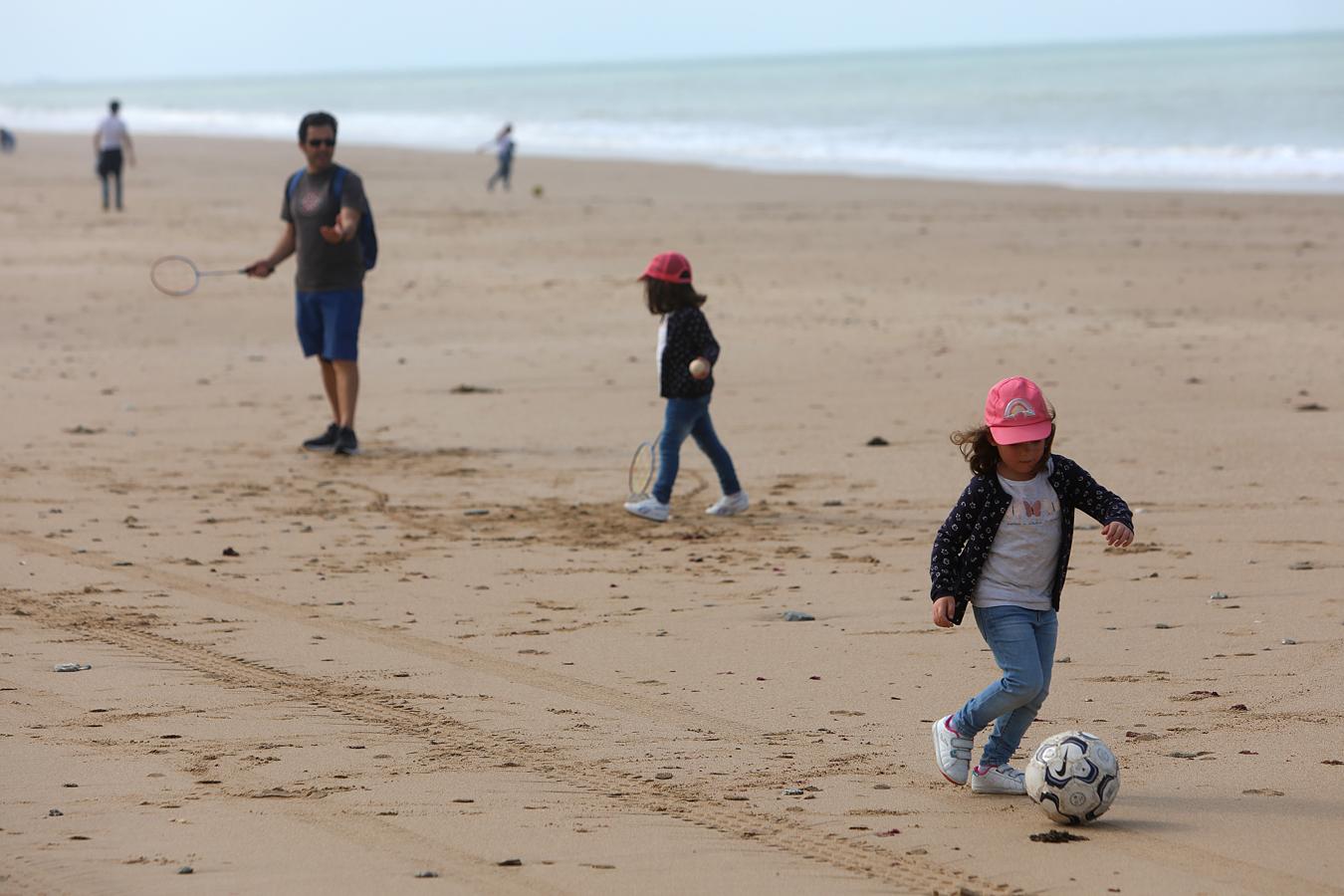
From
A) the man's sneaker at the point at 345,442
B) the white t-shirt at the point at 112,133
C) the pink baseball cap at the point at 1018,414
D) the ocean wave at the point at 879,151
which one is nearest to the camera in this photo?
the pink baseball cap at the point at 1018,414

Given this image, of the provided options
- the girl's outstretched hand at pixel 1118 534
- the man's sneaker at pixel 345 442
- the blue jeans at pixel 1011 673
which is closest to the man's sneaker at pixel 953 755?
the blue jeans at pixel 1011 673

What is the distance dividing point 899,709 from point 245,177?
32610mm

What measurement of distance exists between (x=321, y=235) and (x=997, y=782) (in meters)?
6.36

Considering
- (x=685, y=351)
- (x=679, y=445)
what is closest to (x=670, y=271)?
(x=685, y=351)

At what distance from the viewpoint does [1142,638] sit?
6.16 m

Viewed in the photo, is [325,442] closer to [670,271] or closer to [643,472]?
[643,472]

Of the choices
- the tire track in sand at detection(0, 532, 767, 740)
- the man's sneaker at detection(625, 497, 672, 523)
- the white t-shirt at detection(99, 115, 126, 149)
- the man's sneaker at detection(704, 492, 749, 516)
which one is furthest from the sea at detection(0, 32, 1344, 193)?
the tire track in sand at detection(0, 532, 767, 740)

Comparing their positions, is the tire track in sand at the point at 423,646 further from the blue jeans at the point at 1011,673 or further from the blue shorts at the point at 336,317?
the blue shorts at the point at 336,317

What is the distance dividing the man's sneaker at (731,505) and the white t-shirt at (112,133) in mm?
20805

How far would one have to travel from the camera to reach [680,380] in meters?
8.37

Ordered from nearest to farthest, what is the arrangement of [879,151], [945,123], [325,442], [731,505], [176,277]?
1. [731,505]
2. [325,442]
3. [176,277]
4. [879,151]
5. [945,123]

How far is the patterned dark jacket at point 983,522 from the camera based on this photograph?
4566mm

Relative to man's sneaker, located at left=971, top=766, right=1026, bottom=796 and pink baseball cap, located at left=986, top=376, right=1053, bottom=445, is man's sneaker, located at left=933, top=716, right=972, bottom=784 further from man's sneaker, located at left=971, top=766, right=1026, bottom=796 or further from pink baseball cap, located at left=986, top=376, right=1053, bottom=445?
pink baseball cap, located at left=986, top=376, right=1053, bottom=445

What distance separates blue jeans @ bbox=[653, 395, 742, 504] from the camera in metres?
8.40
